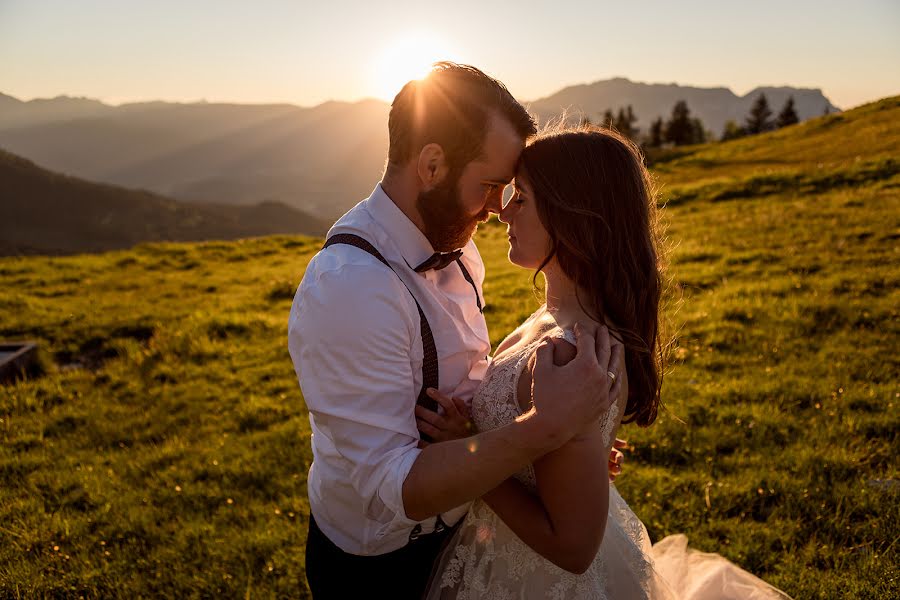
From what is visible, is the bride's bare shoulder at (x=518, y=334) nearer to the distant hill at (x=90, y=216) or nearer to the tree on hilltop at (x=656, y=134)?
the tree on hilltop at (x=656, y=134)

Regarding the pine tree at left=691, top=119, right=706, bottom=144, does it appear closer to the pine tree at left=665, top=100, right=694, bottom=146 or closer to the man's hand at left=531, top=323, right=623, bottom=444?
the pine tree at left=665, top=100, right=694, bottom=146

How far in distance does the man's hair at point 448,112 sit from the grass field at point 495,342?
1331 millimetres

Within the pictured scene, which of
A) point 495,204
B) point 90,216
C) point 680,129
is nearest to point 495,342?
point 495,204

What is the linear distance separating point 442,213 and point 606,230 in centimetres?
79

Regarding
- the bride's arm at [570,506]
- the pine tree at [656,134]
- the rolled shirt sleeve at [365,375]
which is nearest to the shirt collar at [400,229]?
the rolled shirt sleeve at [365,375]

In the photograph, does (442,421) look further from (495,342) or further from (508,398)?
(495,342)

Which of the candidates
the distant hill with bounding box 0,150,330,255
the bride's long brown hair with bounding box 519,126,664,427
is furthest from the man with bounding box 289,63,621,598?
the distant hill with bounding box 0,150,330,255

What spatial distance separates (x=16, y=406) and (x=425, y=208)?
305 inches

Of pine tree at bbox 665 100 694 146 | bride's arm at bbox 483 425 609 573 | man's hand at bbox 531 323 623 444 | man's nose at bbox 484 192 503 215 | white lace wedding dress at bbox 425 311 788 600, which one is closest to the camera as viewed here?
man's hand at bbox 531 323 623 444

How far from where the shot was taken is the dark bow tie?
269 centimetres

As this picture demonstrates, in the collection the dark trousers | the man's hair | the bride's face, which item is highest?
the man's hair

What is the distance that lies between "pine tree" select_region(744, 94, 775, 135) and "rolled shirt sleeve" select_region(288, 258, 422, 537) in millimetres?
87164

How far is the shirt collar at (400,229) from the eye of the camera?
264cm

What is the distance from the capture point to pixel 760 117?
76.8 metres
